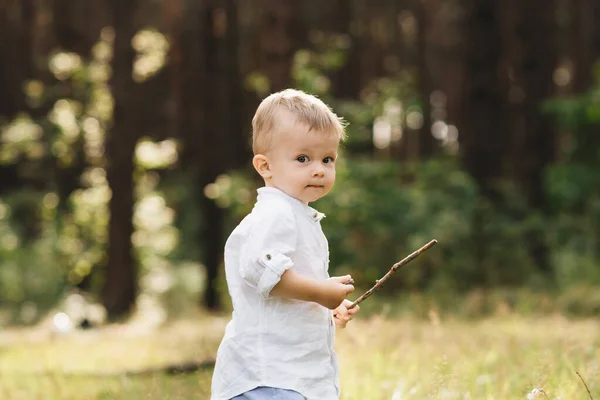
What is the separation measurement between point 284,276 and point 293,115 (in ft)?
1.94

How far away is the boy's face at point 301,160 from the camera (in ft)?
10.7

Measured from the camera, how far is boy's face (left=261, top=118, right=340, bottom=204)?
3268mm

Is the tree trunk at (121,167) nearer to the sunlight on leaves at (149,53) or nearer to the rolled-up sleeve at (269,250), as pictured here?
the sunlight on leaves at (149,53)

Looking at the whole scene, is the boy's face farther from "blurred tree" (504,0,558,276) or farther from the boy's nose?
"blurred tree" (504,0,558,276)

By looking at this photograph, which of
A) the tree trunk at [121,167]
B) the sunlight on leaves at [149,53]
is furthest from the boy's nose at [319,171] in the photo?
the sunlight on leaves at [149,53]

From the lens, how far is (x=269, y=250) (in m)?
3.16

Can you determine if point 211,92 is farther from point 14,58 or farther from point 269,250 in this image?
point 269,250

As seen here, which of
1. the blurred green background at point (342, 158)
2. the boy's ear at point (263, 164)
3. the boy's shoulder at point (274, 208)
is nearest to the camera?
the boy's shoulder at point (274, 208)

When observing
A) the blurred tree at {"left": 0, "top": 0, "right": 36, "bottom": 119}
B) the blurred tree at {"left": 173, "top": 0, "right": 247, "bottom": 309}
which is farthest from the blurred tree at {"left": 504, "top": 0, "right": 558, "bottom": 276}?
the blurred tree at {"left": 0, "top": 0, "right": 36, "bottom": 119}

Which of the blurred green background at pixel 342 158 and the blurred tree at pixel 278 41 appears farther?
the blurred tree at pixel 278 41

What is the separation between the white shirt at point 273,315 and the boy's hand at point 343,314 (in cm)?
15

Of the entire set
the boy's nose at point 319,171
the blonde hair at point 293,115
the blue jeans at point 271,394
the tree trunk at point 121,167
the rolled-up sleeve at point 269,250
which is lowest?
the tree trunk at point 121,167

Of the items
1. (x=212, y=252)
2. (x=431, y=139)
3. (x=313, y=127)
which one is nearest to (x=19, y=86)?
(x=212, y=252)

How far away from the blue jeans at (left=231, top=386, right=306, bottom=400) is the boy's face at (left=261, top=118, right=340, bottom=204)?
28.1 inches
